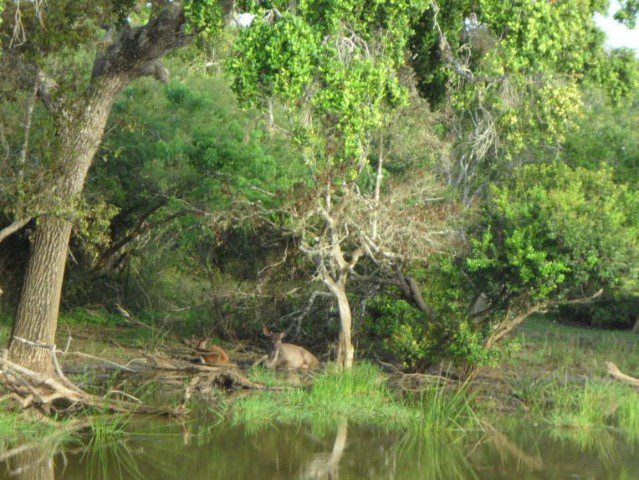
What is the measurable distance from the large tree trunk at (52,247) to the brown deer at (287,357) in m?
3.82

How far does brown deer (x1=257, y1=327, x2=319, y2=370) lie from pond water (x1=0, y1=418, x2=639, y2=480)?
11.7ft

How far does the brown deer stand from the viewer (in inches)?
583

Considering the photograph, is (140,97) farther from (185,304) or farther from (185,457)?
(185,457)

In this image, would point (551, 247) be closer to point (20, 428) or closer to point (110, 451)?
point (110, 451)

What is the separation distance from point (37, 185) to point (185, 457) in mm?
4695

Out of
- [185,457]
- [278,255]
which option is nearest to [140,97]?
[278,255]

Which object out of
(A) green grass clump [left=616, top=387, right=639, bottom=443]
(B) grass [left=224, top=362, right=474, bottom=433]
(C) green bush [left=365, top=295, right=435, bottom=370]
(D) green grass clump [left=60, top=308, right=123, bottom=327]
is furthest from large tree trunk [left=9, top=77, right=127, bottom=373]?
(A) green grass clump [left=616, top=387, right=639, bottom=443]

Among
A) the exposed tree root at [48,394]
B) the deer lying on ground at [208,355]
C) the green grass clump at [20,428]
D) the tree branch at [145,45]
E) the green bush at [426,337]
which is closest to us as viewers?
the green grass clump at [20,428]

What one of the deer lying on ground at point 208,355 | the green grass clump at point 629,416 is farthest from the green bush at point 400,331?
the green grass clump at point 629,416

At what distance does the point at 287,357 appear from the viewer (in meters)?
14.9

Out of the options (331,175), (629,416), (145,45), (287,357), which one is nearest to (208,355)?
(287,357)

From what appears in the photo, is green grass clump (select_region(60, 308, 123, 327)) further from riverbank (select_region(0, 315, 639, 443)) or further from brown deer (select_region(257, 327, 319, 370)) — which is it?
brown deer (select_region(257, 327, 319, 370))

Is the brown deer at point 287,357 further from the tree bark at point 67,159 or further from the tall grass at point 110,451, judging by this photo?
the tall grass at point 110,451

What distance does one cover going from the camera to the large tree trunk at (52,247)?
12273mm
